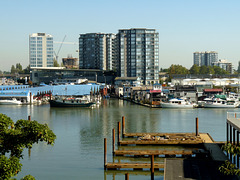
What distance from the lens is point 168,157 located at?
4016 cm

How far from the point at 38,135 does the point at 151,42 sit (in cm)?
15770

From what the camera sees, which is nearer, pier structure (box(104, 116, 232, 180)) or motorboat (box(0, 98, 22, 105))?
pier structure (box(104, 116, 232, 180))

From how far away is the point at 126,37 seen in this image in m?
177

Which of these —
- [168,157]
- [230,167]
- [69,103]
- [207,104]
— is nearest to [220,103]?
[207,104]

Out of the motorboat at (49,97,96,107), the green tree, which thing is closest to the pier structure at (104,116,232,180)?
the green tree

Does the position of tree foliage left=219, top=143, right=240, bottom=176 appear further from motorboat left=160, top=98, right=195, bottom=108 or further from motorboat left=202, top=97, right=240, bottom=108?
motorboat left=202, top=97, right=240, bottom=108

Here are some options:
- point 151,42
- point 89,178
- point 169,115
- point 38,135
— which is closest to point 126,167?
point 89,178

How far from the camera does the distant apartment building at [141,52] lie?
17312cm

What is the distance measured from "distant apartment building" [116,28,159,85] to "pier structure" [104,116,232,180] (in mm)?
124003

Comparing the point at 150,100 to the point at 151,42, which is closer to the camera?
the point at 150,100

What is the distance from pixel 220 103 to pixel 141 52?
77527mm

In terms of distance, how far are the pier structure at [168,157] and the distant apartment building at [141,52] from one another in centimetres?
12400

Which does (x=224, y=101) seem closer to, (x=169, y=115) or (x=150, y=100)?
(x=150, y=100)

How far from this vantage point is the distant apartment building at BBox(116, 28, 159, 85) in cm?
17312
